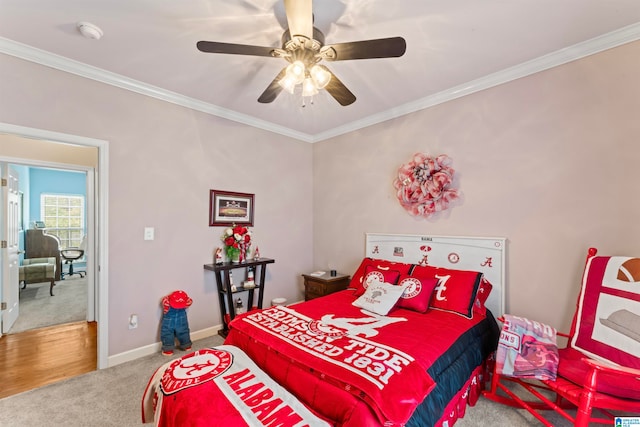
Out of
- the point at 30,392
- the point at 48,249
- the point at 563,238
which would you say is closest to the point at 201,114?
the point at 30,392

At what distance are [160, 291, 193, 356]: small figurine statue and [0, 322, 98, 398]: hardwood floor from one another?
623mm

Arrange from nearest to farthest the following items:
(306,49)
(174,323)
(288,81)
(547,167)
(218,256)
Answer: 1. (306,49)
2. (288,81)
3. (547,167)
4. (174,323)
5. (218,256)

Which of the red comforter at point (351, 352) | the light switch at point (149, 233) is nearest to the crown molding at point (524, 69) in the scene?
the red comforter at point (351, 352)

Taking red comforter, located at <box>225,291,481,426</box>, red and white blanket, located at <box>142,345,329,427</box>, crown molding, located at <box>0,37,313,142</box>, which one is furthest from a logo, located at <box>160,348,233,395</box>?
crown molding, located at <box>0,37,313,142</box>

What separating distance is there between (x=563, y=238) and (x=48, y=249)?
8.82 meters

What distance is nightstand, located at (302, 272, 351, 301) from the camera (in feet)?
11.6

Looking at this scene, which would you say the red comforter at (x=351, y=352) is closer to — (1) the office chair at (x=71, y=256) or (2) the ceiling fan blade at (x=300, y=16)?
(2) the ceiling fan blade at (x=300, y=16)

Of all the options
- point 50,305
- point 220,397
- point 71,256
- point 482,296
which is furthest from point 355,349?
point 71,256

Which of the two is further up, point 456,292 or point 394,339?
point 456,292

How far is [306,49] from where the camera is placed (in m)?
1.69

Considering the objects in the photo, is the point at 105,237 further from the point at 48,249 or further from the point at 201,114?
the point at 48,249

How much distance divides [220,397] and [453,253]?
7.96 feet

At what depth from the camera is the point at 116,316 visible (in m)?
2.62

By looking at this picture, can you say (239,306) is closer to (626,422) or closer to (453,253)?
(453,253)
